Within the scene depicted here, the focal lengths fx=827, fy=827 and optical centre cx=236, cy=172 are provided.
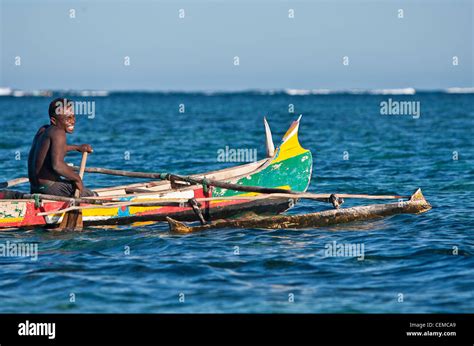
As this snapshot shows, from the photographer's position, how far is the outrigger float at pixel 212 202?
43.5 feet

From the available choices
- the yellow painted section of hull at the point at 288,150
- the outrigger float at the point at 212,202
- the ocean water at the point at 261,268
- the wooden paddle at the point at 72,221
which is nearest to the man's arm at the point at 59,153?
the outrigger float at the point at 212,202

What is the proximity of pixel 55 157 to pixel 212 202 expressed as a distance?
120 inches

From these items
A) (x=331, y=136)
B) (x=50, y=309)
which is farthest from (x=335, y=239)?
(x=331, y=136)

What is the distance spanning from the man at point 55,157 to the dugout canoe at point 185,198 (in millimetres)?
284

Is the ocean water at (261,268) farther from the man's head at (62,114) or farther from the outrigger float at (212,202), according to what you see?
the man's head at (62,114)

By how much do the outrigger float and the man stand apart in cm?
27

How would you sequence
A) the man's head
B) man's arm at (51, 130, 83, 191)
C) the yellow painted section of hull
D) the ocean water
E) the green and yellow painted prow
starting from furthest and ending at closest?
the yellow painted section of hull
the green and yellow painted prow
the man's head
man's arm at (51, 130, 83, 191)
the ocean water

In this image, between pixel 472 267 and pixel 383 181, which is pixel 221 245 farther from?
pixel 383 181

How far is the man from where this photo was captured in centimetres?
1291

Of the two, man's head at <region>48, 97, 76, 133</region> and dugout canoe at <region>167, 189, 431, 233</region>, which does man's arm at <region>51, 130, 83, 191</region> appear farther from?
dugout canoe at <region>167, 189, 431, 233</region>

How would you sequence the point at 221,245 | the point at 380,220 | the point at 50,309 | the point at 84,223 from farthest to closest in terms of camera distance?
the point at 380,220
the point at 84,223
the point at 221,245
the point at 50,309

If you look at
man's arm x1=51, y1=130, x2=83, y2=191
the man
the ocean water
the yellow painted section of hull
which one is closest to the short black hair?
the man
